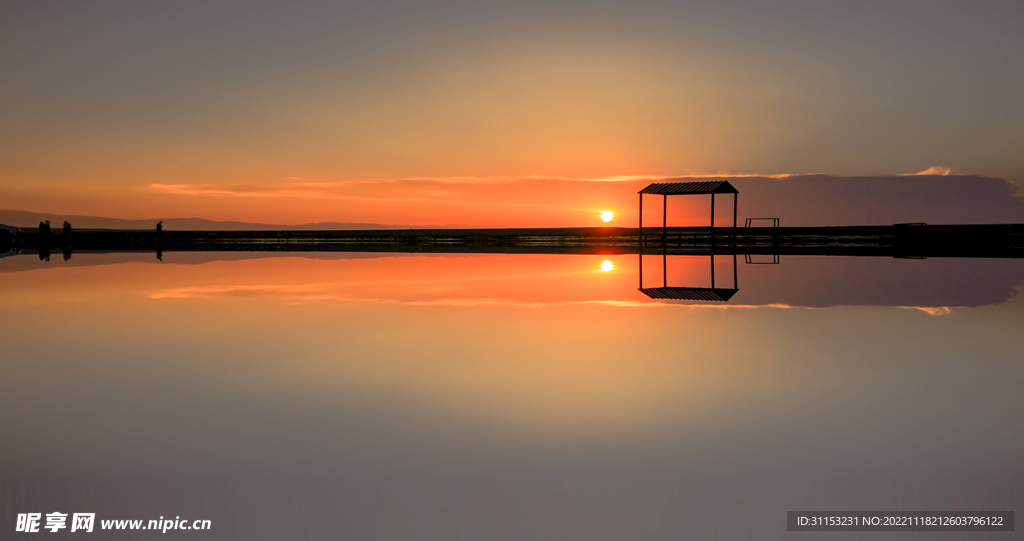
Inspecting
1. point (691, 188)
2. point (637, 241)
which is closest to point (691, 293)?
point (691, 188)

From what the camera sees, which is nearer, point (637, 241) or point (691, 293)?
point (691, 293)

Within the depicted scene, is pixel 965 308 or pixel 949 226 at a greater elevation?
pixel 949 226

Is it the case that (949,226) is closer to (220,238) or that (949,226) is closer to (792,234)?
(792,234)

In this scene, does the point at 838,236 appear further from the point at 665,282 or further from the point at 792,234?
the point at 665,282

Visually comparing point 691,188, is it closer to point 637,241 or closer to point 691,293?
point 691,293

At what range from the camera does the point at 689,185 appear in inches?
1528

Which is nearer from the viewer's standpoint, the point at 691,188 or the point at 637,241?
the point at 691,188

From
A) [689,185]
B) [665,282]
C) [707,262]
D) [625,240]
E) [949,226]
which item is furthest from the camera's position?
[625,240]

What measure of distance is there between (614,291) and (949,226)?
34.3m

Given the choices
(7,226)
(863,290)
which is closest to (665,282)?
(863,290)

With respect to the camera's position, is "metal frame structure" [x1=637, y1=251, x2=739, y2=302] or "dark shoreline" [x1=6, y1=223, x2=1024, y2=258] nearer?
"metal frame structure" [x1=637, y1=251, x2=739, y2=302]

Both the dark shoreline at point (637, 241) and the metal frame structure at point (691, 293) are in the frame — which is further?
the dark shoreline at point (637, 241)

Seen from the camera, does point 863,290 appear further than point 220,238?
No

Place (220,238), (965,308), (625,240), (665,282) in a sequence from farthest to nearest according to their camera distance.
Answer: (220,238), (625,240), (665,282), (965,308)
